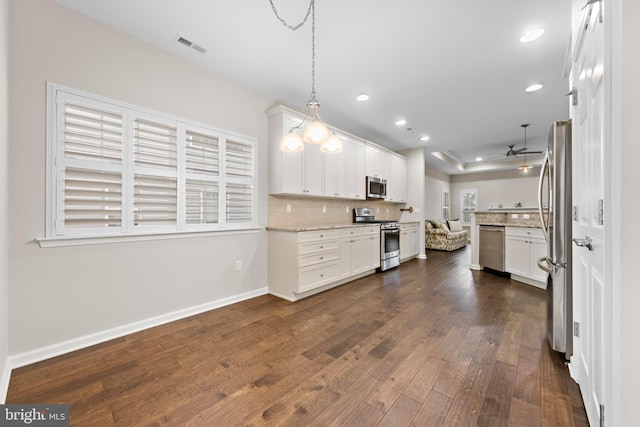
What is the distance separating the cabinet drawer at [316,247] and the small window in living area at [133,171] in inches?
33.3

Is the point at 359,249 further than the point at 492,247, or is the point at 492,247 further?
the point at 492,247

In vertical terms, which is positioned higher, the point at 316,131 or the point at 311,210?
the point at 316,131

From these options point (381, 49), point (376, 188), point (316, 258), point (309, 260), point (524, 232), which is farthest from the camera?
point (376, 188)

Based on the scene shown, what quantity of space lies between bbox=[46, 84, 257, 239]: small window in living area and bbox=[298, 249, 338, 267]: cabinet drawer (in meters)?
0.92

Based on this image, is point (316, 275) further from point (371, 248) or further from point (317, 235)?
point (371, 248)

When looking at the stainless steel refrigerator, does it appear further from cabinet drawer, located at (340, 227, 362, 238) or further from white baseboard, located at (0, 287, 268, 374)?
white baseboard, located at (0, 287, 268, 374)

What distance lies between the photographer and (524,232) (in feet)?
13.2

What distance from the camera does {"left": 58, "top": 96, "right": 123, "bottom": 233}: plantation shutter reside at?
2.11m

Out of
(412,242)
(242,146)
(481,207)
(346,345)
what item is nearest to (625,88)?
(346,345)

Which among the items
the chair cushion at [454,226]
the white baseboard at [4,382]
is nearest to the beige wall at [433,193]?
the chair cushion at [454,226]

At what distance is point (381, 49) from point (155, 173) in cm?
264

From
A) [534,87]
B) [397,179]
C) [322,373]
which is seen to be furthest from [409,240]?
[322,373]

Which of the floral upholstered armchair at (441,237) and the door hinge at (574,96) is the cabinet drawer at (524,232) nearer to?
the door hinge at (574,96)

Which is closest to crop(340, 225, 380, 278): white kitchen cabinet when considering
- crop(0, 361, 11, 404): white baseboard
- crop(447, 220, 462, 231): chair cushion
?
crop(0, 361, 11, 404): white baseboard
